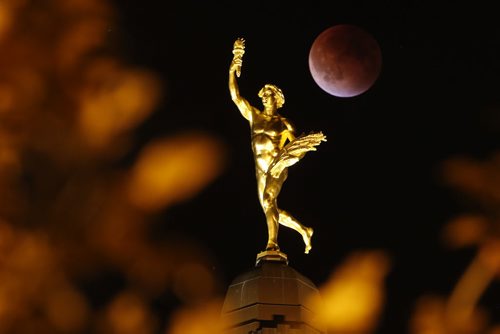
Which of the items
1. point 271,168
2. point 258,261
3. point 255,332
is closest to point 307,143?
point 271,168

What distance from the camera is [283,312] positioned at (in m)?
12.4

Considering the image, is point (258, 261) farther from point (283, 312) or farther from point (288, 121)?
point (288, 121)

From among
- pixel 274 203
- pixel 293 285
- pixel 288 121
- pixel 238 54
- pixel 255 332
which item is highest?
pixel 238 54

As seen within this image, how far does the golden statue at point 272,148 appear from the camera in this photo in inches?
523

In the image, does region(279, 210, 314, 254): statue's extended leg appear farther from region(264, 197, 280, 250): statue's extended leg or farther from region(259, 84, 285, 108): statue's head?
region(259, 84, 285, 108): statue's head

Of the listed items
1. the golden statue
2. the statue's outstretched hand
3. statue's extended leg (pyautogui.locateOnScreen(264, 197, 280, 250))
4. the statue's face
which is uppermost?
the statue's outstretched hand

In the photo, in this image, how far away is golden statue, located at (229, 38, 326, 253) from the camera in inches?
523

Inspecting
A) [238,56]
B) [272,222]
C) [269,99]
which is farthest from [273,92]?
Answer: [272,222]

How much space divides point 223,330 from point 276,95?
14.9 feet

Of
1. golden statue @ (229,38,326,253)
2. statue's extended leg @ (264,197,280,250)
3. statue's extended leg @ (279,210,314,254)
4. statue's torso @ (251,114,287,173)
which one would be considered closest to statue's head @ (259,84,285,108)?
golden statue @ (229,38,326,253)

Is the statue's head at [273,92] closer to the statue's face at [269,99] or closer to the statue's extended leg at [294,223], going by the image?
the statue's face at [269,99]

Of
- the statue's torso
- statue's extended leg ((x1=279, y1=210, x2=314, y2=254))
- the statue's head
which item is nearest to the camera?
statue's extended leg ((x1=279, y1=210, x2=314, y2=254))

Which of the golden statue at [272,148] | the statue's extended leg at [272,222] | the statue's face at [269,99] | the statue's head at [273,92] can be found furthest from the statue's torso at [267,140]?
the statue's extended leg at [272,222]

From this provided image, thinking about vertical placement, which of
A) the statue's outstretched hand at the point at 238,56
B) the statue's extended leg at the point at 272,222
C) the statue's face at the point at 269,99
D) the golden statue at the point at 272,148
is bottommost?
the statue's extended leg at the point at 272,222
